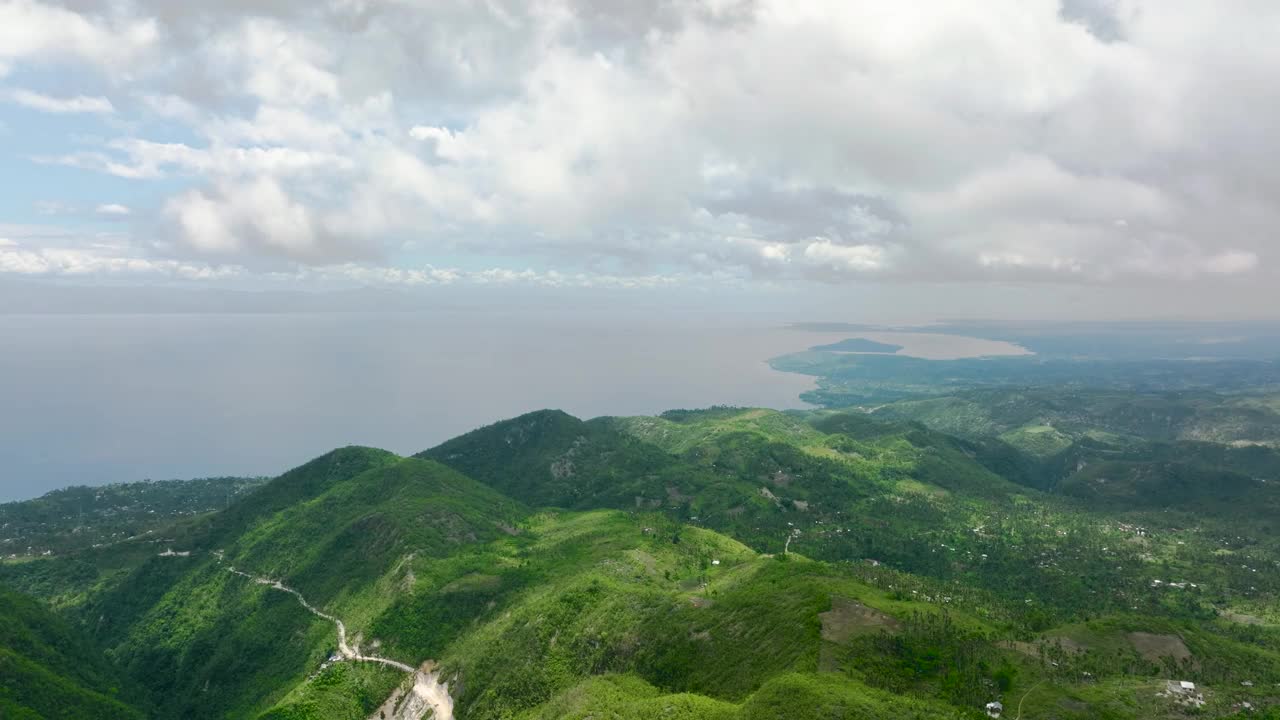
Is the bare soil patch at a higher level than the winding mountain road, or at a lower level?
higher

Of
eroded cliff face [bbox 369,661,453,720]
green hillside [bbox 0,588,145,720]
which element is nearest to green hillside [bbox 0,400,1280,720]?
eroded cliff face [bbox 369,661,453,720]

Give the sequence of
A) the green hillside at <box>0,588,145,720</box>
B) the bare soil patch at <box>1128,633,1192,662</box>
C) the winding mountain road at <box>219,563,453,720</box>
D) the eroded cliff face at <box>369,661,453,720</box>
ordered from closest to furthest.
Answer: the bare soil patch at <box>1128,633,1192,662</box>, the green hillside at <box>0,588,145,720</box>, the eroded cliff face at <box>369,661,453,720</box>, the winding mountain road at <box>219,563,453,720</box>

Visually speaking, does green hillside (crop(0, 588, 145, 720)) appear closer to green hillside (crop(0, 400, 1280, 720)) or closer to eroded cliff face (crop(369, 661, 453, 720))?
green hillside (crop(0, 400, 1280, 720))

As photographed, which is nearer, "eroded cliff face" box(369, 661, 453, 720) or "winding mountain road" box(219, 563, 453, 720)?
"eroded cliff face" box(369, 661, 453, 720)

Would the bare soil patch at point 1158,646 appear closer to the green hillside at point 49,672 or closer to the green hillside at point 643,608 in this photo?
the green hillside at point 643,608

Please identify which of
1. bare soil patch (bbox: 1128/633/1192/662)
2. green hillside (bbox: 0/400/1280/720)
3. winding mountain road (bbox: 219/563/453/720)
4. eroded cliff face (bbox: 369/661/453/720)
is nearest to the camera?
green hillside (bbox: 0/400/1280/720)

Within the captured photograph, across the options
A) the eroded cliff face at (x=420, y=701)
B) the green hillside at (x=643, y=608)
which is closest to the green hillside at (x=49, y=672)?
the green hillside at (x=643, y=608)

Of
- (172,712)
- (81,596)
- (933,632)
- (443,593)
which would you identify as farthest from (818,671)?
(81,596)

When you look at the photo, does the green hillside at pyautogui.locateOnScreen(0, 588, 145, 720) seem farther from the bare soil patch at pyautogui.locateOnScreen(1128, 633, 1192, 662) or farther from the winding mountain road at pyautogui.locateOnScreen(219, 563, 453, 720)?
the bare soil patch at pyautogui.locateOnScreen(1128, 633, 1192, 662)

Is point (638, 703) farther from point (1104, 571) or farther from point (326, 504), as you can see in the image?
point (1104, 571)

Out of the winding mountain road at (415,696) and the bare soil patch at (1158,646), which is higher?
the bare soil patch at (1158,646)

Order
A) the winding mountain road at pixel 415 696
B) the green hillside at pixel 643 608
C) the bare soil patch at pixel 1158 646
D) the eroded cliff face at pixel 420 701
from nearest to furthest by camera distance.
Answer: the green hillside at pixel 643 608, the bare soil patch at pixel 1158 646, the eroded cliff face at pixel 420 701, the winding mountain road at pixel 415 696

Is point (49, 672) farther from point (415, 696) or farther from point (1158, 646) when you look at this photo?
point (1158, 646)

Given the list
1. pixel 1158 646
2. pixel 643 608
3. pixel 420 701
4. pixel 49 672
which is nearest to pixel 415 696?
pixel 420 701
